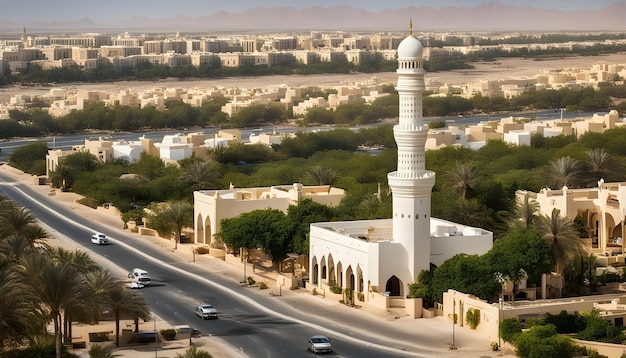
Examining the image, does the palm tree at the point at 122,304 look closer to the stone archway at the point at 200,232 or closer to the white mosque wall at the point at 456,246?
the white mosque wall at the point at 456,246

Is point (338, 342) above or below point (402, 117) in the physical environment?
below

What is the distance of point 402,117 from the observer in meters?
41.2

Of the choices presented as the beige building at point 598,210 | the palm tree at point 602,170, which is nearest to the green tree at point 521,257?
the beige building at point 598,210

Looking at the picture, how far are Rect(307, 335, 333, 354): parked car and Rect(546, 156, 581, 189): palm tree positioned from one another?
69.6 ft

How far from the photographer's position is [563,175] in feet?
177

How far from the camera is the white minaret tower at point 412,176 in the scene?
40281mm

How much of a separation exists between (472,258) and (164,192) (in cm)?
2371

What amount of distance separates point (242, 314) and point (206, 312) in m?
1.13

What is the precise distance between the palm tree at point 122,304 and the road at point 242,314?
2.22 meters

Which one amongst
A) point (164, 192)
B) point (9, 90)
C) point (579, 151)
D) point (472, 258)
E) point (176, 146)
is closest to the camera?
point (472, 258)

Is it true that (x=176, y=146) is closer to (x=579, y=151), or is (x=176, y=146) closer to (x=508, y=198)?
(x=579, y=151)

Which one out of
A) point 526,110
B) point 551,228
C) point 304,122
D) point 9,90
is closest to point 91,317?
point 551,228

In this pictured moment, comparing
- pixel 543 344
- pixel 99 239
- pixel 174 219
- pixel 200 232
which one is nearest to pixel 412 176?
pixel 543 344

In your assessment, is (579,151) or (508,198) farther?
(579,151)
